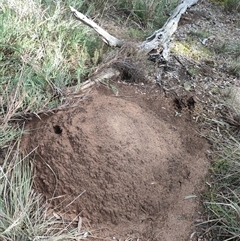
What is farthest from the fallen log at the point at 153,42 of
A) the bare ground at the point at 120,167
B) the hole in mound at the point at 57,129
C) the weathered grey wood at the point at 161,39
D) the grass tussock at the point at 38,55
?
the hole in mound at the point at 57,129

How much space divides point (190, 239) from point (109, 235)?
47 centimetres

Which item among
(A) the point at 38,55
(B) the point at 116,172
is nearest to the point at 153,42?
(A) the point at 38,55

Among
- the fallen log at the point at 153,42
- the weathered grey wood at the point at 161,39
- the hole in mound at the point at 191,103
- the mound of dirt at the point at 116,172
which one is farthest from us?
the weathered grey wood at the point at 161,39

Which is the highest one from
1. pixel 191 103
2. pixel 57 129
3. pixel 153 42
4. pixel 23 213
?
pixel 153 42

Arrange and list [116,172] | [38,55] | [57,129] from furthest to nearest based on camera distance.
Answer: [38,55] < [57,129] < [116,172]

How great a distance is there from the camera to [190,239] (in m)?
2.24

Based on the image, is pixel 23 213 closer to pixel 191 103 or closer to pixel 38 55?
pixel 38 55

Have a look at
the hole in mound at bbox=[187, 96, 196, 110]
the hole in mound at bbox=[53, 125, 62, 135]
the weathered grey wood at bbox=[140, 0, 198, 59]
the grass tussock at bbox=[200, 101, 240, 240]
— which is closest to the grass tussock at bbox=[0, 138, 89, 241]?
the hole in mound at bbox=[53, 125, 62, 135]

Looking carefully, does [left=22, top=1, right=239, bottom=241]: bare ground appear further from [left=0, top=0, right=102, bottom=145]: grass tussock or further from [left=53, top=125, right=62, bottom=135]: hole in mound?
[left=0, top=0, right=102, bottom=145]: grass tussock

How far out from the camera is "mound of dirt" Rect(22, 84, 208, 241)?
7.34ft

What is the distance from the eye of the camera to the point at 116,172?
7.54 ft

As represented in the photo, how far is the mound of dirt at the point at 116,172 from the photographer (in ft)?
7.34

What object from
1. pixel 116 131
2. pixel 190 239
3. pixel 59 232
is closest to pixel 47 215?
pixel 59 232

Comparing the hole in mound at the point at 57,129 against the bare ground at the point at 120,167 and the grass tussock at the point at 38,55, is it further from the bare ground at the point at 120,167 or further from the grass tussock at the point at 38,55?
the grass tussock at the point at 38,55
